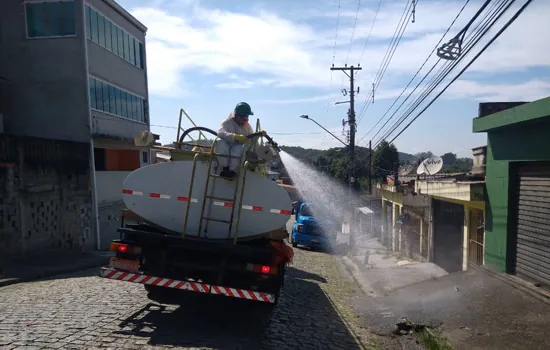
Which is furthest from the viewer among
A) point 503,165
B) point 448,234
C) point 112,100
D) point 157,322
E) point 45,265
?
point 112,100

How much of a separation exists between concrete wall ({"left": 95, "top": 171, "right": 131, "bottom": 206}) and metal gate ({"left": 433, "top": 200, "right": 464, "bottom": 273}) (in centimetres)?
1275

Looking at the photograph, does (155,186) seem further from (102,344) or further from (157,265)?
(102,344)

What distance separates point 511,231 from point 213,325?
5947 millimetres

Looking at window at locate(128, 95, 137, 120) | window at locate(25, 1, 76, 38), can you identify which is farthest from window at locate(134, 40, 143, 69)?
window at locate(25, 1, 76, 38)

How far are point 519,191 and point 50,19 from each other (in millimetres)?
17080

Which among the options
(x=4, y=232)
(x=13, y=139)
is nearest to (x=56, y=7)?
(x=13, y=139)

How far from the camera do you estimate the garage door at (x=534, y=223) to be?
302 inches

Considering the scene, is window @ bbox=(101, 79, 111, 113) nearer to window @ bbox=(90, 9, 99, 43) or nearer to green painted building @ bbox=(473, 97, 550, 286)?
window @ bbox=(90, 9, 99, 43)

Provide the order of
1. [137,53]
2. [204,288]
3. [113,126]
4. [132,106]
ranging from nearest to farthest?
[204,288] → [113,126] → [132,106] → [137,53]

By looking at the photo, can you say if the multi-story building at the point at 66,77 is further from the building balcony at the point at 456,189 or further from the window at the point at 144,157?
the building balcony at the point at 456,189

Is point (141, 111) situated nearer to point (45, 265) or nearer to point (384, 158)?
point (45, 265)

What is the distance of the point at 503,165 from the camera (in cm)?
912

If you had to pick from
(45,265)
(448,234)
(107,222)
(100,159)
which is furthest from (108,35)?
(448,234)

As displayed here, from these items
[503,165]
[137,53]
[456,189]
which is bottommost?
[456,189]
